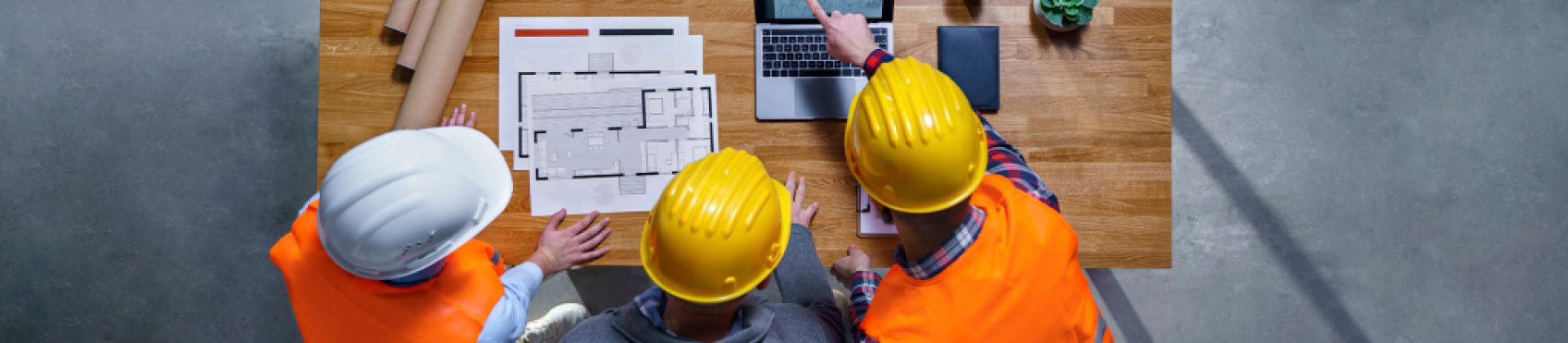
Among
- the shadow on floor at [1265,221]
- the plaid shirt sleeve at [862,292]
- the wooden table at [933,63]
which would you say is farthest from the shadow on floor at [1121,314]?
the plaid shirt sleeve at [862,292]

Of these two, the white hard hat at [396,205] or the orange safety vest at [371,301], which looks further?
the orange safety vest at [371,301]

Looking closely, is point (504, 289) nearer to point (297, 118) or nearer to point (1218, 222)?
point (297, 118)

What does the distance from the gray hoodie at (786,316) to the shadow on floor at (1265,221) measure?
1.41 metres

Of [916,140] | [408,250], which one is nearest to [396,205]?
[408,250]

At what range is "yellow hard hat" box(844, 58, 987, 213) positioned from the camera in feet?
4.02

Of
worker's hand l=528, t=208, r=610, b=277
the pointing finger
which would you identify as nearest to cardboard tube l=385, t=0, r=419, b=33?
worker's hand l=528, t=208, r=610, b=277

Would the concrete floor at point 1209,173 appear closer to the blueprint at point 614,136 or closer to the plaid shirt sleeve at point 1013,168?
the blueprint at point 614,136

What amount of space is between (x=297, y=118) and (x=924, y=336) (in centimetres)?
201

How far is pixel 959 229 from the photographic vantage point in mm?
1293

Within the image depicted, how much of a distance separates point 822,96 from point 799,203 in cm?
23

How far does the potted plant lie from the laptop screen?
321mm

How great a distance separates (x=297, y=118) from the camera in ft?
7.68

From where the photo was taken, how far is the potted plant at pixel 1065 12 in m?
1.65

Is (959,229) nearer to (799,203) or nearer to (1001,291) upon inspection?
(1001,291)
